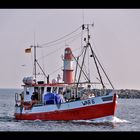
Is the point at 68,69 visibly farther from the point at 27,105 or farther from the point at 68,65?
the point at 27,105

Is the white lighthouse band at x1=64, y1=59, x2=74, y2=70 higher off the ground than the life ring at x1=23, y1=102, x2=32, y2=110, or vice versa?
the white lighthouse band at x1=64, y1=59, x2=74, y2=70

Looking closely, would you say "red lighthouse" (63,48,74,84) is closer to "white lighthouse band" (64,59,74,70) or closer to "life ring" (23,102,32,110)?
"white lighthouse band" (64,59,74,70)

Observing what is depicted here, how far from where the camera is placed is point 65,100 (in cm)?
2927

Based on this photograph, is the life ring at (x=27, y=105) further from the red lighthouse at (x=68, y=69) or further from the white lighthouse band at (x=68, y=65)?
the white lighthouse band at (x=68, y=65)

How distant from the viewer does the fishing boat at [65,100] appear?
27172 millimetres

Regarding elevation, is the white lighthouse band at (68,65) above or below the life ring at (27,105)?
above

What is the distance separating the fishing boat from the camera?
89.1 ft

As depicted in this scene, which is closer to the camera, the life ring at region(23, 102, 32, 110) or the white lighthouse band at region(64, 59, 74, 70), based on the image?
the life ring at region(23, 102, 32, 110)

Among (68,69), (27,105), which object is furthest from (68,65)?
(27,105)

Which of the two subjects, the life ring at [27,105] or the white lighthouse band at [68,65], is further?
→ the white lighthouse band at [68,65]

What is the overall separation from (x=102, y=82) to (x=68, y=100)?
217 cm
